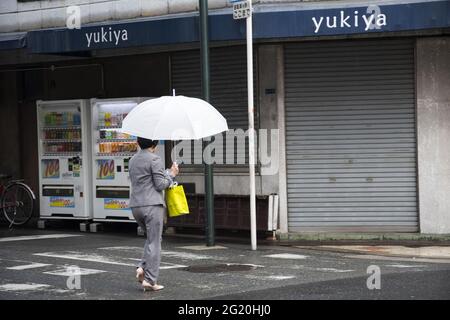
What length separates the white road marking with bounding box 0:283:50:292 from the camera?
9.26 m

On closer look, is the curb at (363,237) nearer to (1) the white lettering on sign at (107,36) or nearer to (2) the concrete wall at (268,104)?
(2) the concrete wall at (268,104)

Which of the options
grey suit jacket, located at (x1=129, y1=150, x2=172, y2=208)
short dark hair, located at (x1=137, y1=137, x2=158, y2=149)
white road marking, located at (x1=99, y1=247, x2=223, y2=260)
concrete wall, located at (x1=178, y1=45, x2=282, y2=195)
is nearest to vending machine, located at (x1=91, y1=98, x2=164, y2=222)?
concrete wall, located at (x1=178, y1=45, x2=282, y2=195)

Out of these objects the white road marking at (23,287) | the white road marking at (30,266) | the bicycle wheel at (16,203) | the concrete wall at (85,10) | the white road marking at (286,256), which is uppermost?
the concrete wall at (85,10)

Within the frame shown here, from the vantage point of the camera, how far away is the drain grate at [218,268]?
10.8 metres

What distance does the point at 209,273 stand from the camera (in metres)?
10.5

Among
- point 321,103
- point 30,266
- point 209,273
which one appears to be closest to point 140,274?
point 209,273

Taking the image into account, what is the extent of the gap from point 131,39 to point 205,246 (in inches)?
161

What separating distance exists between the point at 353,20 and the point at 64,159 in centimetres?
689

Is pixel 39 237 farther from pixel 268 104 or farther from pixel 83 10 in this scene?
pixel 268 104

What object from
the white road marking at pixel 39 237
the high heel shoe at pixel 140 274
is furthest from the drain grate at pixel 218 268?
the white road marking at pixel 39 237

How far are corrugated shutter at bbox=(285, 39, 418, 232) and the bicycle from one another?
5961mm

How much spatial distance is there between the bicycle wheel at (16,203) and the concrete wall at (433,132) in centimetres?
833
